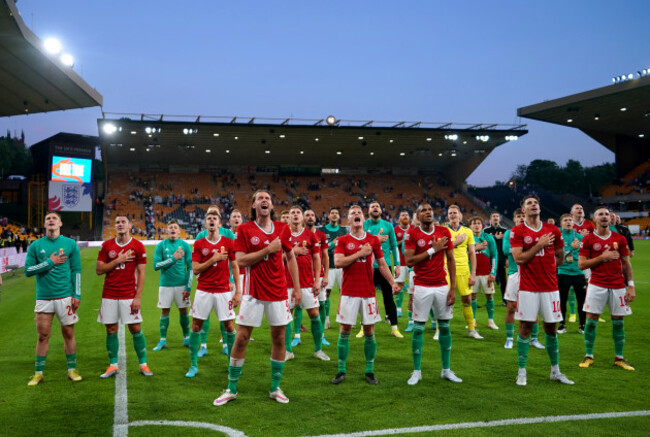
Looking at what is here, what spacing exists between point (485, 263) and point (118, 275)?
7.08 meters

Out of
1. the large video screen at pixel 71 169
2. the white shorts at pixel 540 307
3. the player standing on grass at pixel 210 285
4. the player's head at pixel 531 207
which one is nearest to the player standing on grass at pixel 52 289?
the player standing on grass at pixel 210 285

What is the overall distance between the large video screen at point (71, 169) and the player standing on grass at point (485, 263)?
35539 mm

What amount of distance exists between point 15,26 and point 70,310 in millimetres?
21019

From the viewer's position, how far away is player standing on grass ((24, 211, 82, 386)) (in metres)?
6.27

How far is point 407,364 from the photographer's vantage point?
726 cm

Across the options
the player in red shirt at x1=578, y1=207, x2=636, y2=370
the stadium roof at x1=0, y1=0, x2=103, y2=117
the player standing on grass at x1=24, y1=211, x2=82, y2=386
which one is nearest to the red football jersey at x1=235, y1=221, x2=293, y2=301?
the player standing on grass at x1=24, y1=211, x2=82, y2=386

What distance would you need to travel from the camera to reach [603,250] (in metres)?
6.93

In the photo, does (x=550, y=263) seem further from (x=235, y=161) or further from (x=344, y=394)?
(x=235, y=161)

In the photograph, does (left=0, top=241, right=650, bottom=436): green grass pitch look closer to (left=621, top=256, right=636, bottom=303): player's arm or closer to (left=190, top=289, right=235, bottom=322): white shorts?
(left=190, top=289, right=235, bottom=322): white shorts

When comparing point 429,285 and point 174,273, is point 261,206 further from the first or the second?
point 174,273

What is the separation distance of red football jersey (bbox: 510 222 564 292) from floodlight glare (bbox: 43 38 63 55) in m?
27.5

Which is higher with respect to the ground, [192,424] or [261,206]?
[261,206]

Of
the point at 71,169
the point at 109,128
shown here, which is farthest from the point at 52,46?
the point at 71,169

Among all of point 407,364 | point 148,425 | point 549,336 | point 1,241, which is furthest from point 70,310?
point 1,241
